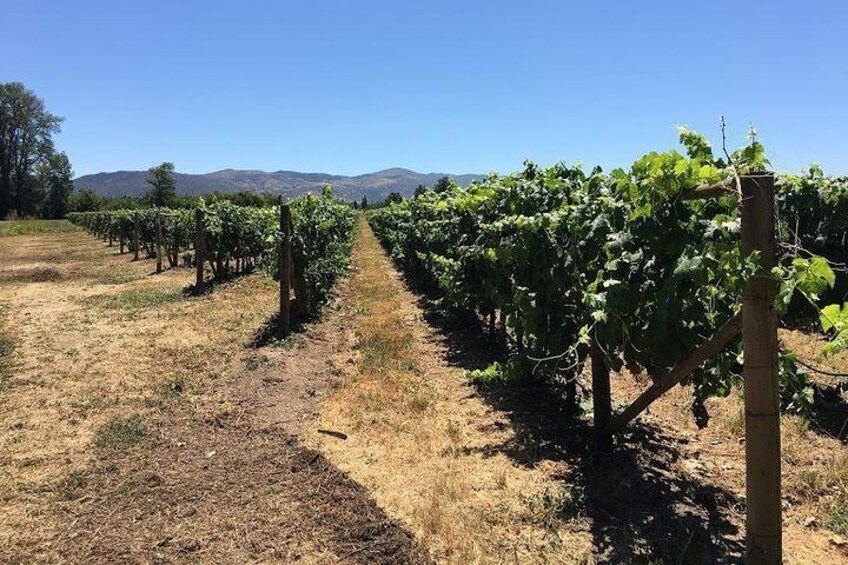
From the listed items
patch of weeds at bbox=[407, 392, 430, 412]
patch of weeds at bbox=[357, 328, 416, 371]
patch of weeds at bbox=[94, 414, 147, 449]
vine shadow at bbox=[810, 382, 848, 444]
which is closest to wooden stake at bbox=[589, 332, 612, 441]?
patch of weeds at bbox=[407, 392, 430, 412]

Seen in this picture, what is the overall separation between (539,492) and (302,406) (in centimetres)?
274

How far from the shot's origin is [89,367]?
7270 millimetres

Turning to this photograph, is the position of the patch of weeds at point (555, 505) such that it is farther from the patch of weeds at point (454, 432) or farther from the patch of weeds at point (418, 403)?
the patch of weeds at point (418, 403)

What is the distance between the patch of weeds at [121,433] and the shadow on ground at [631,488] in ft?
9.91

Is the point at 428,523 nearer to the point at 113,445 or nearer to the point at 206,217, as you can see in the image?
the point at 113,445

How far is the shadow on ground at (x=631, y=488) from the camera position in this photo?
3408mm

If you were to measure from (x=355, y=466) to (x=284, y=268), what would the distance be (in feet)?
16.2

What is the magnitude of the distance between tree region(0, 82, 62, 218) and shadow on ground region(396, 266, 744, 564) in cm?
9048

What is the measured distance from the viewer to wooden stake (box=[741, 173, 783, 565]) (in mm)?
2469

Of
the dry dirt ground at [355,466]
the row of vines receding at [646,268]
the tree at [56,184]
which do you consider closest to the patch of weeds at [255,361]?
the dry dirt ground at [355,466]

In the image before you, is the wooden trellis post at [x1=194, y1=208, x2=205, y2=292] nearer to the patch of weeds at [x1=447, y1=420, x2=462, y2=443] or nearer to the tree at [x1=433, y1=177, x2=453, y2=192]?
the tree at [x1=433, y1=177, x2=453, y2=192]

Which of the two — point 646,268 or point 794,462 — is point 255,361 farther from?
point 794,462

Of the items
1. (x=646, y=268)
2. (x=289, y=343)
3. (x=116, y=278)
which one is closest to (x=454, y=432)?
(x=646, y=268)

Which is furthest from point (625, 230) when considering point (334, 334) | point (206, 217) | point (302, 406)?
point (206, 217)
